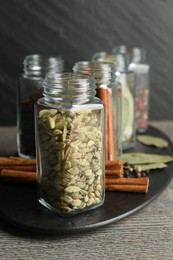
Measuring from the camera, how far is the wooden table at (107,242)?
0.74 meters

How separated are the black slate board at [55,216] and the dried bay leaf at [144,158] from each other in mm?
79

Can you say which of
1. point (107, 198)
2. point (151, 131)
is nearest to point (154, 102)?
point (151, 131)

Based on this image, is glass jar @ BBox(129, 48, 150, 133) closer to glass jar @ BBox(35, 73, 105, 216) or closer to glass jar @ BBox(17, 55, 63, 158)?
glass jar @ BBox(17, 55, 63, 158)

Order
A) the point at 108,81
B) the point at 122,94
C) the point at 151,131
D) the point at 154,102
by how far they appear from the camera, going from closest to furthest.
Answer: the point at 108,81
the point at 122,94
the point at 151,131
the point at 154,102

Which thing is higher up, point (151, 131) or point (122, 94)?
point (122, 94)

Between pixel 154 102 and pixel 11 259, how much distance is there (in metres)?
0.92

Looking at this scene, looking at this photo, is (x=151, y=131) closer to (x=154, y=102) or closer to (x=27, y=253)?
(x=154, y=102)

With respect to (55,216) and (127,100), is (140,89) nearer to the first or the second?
(127,100)

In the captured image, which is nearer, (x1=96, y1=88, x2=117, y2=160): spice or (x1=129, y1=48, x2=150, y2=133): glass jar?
(x1=96, y1=88, x2=117, y2=160): spice

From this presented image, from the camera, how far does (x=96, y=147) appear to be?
2.76ft

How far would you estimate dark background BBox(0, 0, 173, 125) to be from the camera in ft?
4.67

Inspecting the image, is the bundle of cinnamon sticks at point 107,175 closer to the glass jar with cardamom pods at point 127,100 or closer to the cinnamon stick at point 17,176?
the cinnamon stick at point 17,176

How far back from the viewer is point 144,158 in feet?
3.55

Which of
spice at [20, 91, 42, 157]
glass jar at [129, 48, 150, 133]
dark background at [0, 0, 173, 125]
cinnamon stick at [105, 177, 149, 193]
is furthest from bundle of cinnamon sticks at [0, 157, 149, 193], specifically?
dark background at [0, 0, 173, 125]
